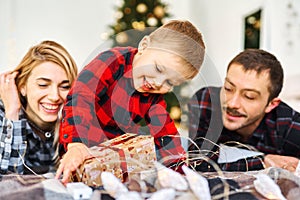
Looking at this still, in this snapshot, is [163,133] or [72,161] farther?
[163,133]

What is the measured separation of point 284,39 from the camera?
2303 millimetres

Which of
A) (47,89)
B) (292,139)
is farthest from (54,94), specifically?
(292,139)

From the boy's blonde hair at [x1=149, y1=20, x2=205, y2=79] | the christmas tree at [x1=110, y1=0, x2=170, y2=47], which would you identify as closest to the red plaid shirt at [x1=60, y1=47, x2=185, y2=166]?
the boy's blonde hair at [x1=149, y1=20, x2=205, y2=79]

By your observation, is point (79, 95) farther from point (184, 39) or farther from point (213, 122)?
point (213, 122)

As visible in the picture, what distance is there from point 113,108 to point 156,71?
15cm

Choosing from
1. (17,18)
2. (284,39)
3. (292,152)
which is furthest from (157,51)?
(17,18)

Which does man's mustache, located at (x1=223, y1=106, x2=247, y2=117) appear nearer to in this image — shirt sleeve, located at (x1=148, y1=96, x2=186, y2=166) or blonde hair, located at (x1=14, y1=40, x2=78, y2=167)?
shirt sleeve, located at (x1=148, y1=96, x2=186, y2=166)

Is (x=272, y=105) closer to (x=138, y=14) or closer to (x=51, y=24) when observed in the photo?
(x=138, y=14)

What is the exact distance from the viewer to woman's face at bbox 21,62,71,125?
1109 millimetres

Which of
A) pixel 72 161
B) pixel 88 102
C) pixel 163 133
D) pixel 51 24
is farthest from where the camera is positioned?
pixel 51 24

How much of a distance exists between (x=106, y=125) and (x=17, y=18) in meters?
2.50

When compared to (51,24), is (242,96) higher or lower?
lower

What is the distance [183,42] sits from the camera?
0.95 m

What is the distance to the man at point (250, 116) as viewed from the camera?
1.20 metres
